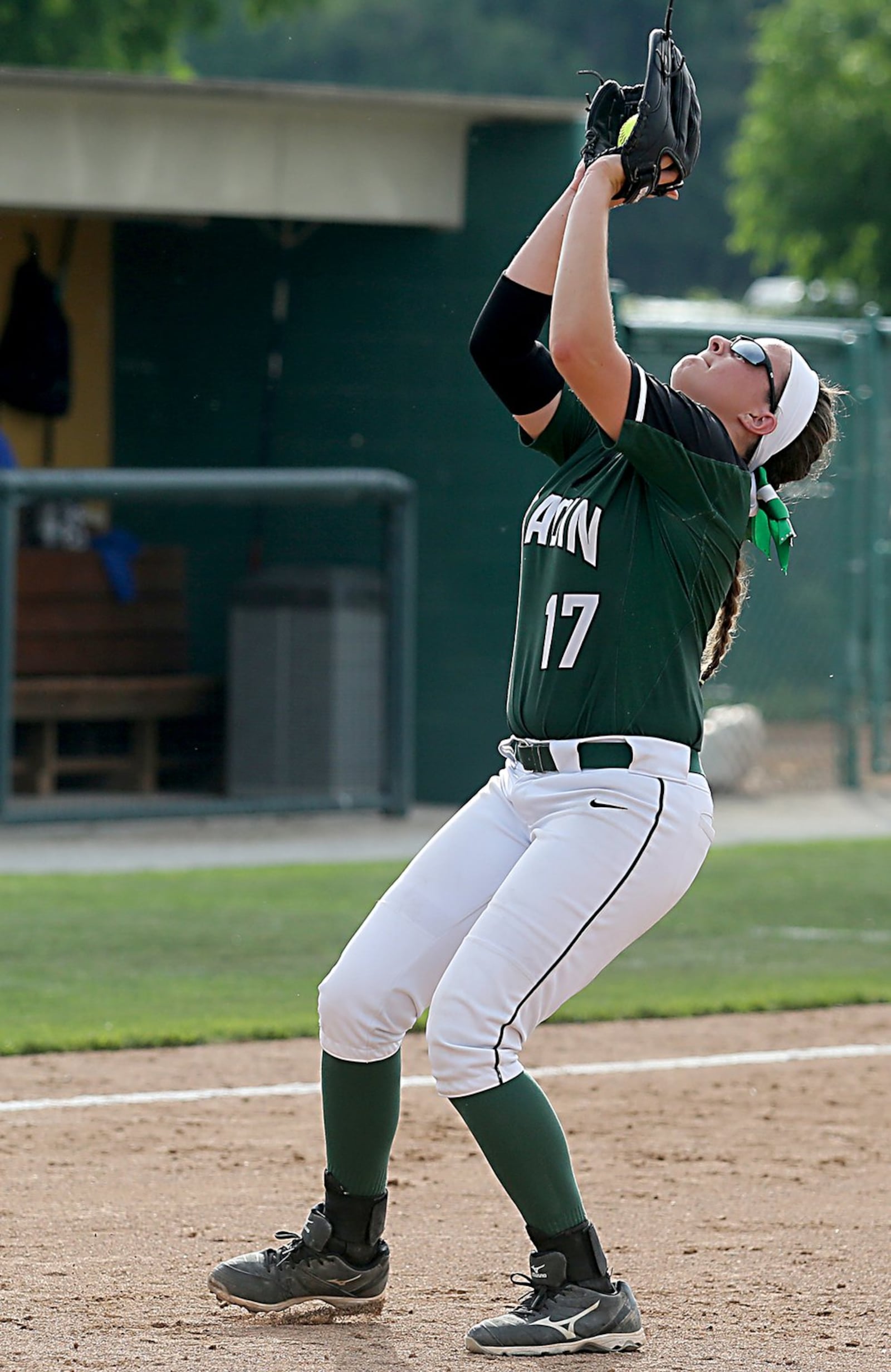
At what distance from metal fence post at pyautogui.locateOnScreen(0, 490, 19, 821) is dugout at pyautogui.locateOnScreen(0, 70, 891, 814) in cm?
148

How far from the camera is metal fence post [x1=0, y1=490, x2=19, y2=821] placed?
403 inches

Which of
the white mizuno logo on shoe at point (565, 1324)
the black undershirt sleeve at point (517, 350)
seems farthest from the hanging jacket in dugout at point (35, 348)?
the white mizuno logo on shoe at point (565, 1324)

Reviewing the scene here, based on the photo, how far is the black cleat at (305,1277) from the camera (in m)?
3.94

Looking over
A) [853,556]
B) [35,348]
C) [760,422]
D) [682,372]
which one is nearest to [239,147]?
[35,348]

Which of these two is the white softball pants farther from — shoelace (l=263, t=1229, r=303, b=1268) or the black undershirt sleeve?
the black undershirt sleeve

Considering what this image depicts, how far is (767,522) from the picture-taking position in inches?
157

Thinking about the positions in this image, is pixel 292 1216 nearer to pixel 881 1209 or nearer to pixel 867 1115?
pixel 881 1209

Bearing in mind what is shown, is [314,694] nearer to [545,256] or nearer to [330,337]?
[330,337]

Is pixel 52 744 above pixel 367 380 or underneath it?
underneath

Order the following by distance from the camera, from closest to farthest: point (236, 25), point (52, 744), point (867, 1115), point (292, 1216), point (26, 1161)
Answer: point (292, 1216)
point (26, 1161)
point (867, 1115)
point (52, 744)
point (236, 25)

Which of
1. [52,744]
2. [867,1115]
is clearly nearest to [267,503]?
[52,744]

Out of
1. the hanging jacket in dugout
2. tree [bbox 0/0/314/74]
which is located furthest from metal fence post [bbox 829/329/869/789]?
tree [bbox 0/0/314/74]

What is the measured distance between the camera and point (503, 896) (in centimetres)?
374

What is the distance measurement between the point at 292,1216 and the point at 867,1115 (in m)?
1.95
